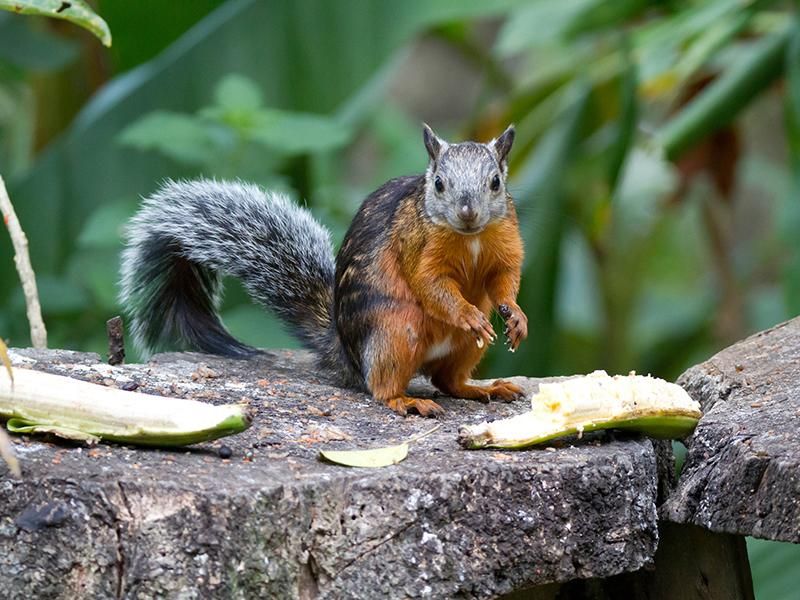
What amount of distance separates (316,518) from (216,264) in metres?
1.48

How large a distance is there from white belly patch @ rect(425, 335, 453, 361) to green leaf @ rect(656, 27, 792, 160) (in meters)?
1.69

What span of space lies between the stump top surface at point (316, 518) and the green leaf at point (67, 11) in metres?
0.96

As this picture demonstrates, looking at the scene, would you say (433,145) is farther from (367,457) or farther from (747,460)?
(747,460)

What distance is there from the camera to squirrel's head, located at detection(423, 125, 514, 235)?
3.15 m

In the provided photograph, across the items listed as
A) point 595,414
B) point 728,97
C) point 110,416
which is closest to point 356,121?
point 728,97

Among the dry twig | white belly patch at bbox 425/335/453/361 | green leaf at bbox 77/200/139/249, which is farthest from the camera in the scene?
green leaf at bbox 77/200/139/249

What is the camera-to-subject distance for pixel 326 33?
4723 mm

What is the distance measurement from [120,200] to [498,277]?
2.05 metres

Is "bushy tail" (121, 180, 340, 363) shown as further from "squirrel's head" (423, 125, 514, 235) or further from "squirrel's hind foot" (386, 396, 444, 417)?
"squirrel's head" (423, 125, 514, 235)

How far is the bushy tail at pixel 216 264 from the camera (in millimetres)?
3457

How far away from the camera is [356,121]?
658 centimetres

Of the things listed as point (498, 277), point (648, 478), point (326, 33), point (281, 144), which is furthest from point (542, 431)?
point (326, 33)

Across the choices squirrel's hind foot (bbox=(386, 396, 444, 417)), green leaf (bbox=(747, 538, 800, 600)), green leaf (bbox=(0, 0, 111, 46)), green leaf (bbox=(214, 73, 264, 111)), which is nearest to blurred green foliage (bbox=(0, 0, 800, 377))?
green leaf (bbox=(214, 73, 264, 111))

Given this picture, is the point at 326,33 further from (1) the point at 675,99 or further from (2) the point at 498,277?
(1) the point at 675,99
